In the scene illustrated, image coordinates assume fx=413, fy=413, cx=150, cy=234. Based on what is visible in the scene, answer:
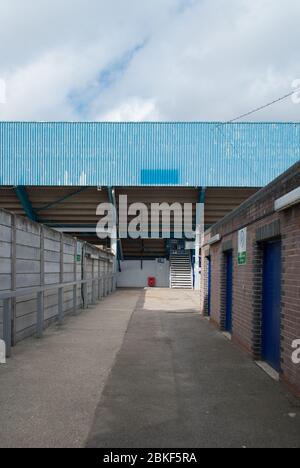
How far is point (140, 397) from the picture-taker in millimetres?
5141

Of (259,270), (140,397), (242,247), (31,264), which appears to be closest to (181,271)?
(31,264)

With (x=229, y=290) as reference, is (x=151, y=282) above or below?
below

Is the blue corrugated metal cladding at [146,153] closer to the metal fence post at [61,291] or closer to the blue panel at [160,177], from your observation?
the blue panel at [160,177]

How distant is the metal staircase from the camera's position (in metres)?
31.7

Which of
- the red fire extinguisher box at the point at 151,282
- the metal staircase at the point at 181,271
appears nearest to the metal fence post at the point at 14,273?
the metal staircase at the point at 181,271

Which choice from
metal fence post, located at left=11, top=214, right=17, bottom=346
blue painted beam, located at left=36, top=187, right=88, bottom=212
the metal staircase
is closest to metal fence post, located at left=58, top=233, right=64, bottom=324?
metal fence post, located at left=11, top=214, right=17, bottom=346

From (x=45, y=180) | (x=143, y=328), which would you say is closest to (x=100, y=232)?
(x=45, y=180)

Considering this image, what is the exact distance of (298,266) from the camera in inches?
203

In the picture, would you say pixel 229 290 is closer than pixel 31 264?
No

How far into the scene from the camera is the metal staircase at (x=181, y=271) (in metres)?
31.7

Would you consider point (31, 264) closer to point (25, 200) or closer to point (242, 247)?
point (242, 247)

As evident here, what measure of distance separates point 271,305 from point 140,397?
2.78 m

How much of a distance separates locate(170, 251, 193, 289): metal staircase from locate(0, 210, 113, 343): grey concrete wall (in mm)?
18798
